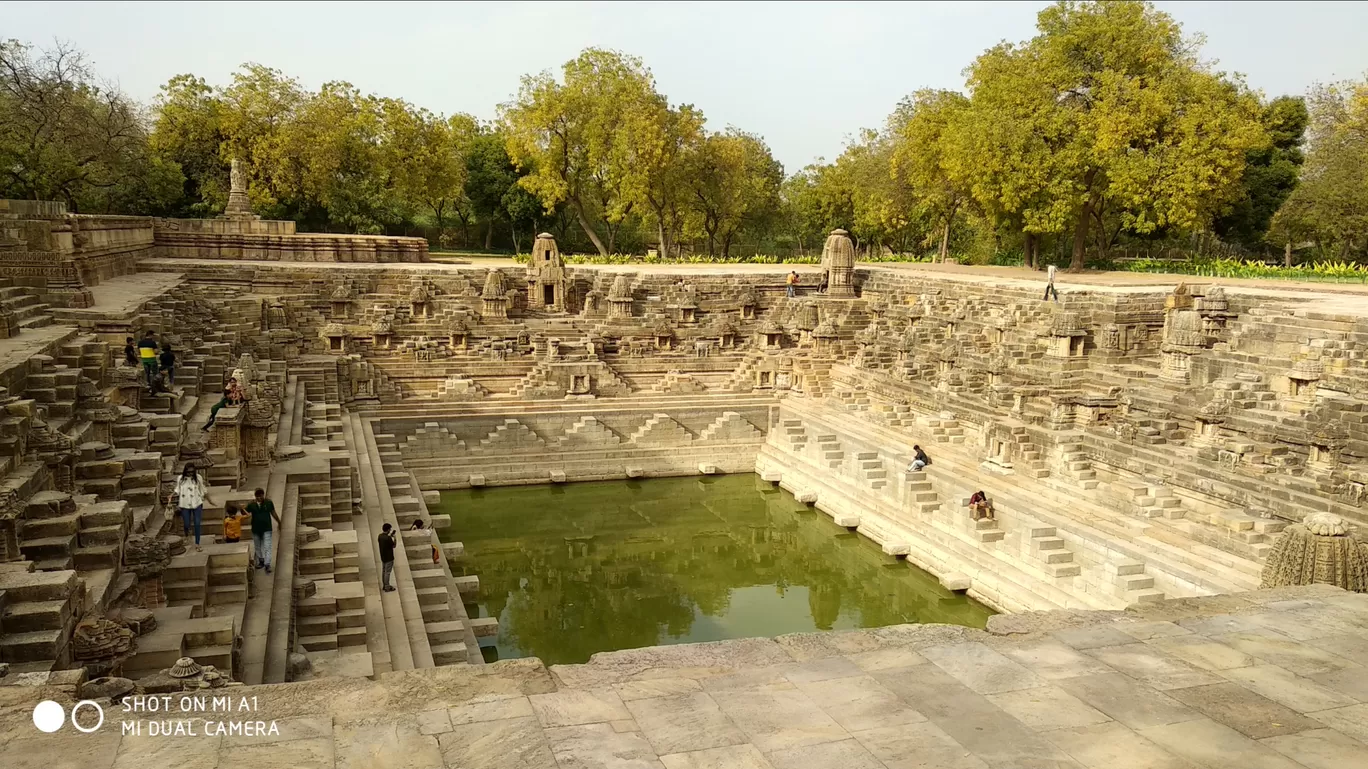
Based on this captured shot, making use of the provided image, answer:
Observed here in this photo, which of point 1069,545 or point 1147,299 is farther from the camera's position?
point 1147,299

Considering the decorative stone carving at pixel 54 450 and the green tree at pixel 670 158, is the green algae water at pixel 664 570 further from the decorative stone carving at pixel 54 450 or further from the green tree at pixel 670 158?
the green tree at pixel 670 158

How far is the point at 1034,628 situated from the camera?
7219 millimetres

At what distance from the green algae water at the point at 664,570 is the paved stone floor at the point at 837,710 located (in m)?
7.42

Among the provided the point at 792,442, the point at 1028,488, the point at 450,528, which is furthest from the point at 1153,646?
the point at 792,442

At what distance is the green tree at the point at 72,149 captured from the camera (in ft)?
91.9

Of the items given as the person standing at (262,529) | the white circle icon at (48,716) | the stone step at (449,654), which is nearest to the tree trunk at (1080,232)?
the stone step at (449,654)

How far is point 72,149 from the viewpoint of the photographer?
29766mm

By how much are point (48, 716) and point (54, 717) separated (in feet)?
0.10

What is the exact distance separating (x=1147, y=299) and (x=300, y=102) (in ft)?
98.7

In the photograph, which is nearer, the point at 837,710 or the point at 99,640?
the point at 837,710

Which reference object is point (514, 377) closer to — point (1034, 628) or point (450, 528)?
point (450, 528)

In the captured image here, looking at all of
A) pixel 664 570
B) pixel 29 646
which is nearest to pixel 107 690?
pixel 29 646

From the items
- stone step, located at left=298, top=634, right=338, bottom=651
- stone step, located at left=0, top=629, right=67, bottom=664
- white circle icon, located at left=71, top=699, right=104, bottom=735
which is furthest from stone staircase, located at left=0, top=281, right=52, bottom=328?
white circle icon, located at left=71, top=699, right=104, bottom=735

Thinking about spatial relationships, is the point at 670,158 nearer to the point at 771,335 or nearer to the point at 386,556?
the point at 771,335
